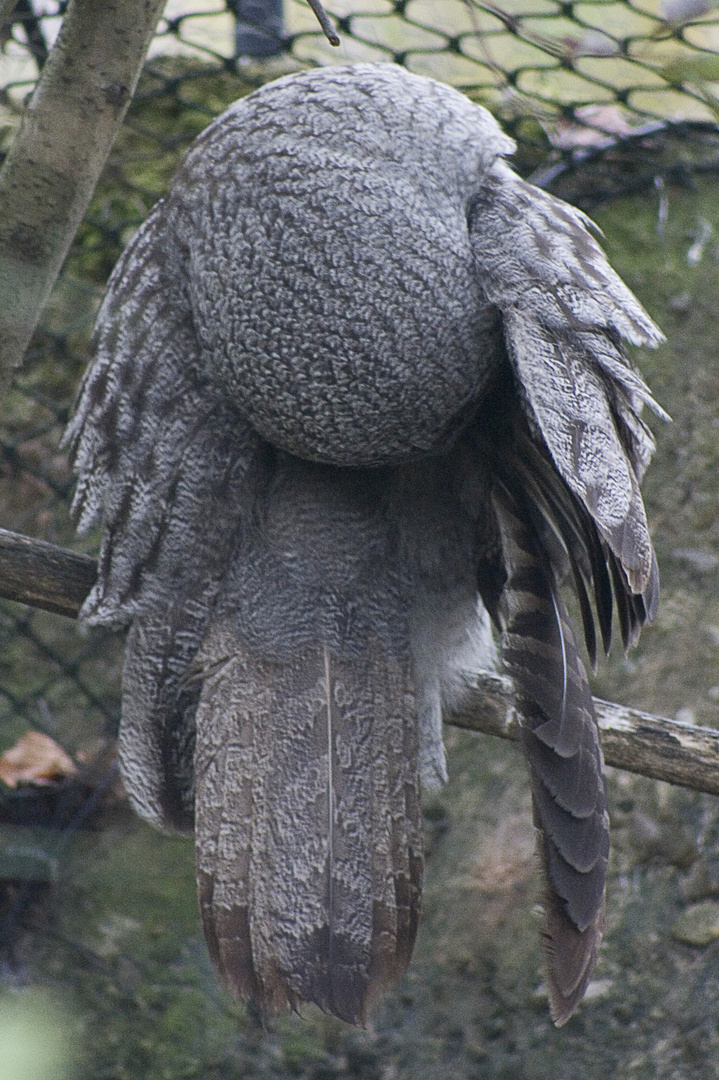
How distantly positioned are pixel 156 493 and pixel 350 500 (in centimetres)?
26

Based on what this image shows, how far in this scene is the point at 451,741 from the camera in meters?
2.38

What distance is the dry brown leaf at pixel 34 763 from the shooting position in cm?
231

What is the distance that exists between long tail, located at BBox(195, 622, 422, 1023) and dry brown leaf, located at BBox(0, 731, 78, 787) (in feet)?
2.79

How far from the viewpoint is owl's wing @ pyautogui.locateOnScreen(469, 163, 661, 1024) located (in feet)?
4.28

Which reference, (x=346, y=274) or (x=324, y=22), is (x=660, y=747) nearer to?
(x=346, y=274)

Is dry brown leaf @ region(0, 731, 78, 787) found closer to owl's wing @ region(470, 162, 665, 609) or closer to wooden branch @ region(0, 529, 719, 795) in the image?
wooden branch @ region(0, 529, 719, 795)

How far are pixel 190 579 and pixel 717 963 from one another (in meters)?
1.14

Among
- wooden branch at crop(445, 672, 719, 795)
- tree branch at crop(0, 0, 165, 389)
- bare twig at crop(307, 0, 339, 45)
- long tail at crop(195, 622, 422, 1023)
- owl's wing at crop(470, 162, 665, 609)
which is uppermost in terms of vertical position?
bare twig at crop(307, 0, 339, 45)

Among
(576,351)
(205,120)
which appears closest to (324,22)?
(576,351)

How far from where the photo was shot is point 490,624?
1.96 metres

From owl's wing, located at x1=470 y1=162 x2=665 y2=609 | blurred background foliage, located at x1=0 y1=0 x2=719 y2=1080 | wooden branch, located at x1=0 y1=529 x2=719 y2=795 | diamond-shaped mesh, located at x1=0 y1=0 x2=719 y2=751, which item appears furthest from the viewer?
diamond-shaped mesh, located at x1=0 y1=0 x2=719 y2=751

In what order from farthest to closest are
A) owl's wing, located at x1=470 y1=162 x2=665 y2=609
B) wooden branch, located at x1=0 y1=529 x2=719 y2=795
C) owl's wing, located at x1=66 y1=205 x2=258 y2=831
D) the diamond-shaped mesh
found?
1. the diamond-shaped mesh
2. owl's wing, located at x1=66 y1=205 x2=258 y2=831
3. wooden branch, located at x1=0 y1=529 x2=719 y2=795
4. owl's wing, located at x1=470 y1=162 x2=665 y2=609

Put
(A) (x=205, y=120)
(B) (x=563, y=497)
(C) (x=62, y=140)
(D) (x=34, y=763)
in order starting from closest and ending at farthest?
(C) (x=62, y=140)
(B) (x=563, y=497)
(D) (x=34, y=763)
(A) (x=205, y=120)

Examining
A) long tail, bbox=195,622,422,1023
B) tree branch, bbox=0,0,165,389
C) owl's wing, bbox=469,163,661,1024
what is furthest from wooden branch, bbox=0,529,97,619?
owl's wing, bbox=469,163,661,1024
